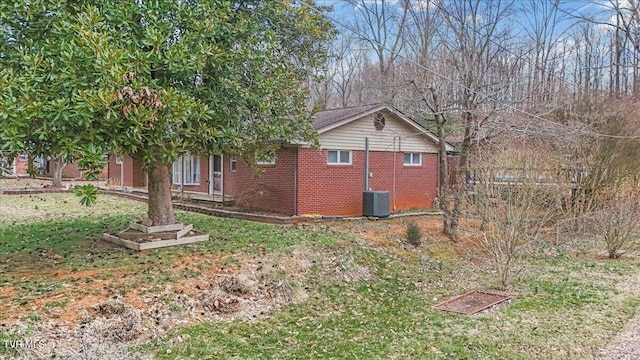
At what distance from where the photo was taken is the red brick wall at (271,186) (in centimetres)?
1499

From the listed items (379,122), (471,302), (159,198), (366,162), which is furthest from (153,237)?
(379,122)

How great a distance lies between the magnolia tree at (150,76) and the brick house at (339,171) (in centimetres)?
460

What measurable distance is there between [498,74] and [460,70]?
96.7 inches

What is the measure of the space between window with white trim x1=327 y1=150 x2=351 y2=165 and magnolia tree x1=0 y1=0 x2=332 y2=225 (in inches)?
228

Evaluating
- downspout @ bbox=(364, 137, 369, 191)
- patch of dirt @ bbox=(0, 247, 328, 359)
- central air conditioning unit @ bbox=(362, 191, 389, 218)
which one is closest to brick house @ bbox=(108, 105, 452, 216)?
downspout @ bbox=(364, 137, 369, 191)

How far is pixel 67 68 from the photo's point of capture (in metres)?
6.12

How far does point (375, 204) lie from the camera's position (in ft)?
50.3

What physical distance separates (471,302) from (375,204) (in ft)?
25.6

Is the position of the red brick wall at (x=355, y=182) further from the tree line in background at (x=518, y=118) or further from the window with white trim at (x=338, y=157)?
the tree line in background at (x=518, y=118)

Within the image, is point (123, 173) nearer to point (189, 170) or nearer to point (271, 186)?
point (189, 170)

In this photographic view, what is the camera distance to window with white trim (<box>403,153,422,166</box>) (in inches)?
719

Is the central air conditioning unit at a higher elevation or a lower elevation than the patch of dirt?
higher

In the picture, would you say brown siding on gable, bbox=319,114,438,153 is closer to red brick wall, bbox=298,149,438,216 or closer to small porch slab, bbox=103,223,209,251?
red brick wall, bbox=298,149,438,216

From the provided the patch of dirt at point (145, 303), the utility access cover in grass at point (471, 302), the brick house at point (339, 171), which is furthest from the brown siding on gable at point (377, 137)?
the utility access cover in grass at point (471, 302)
